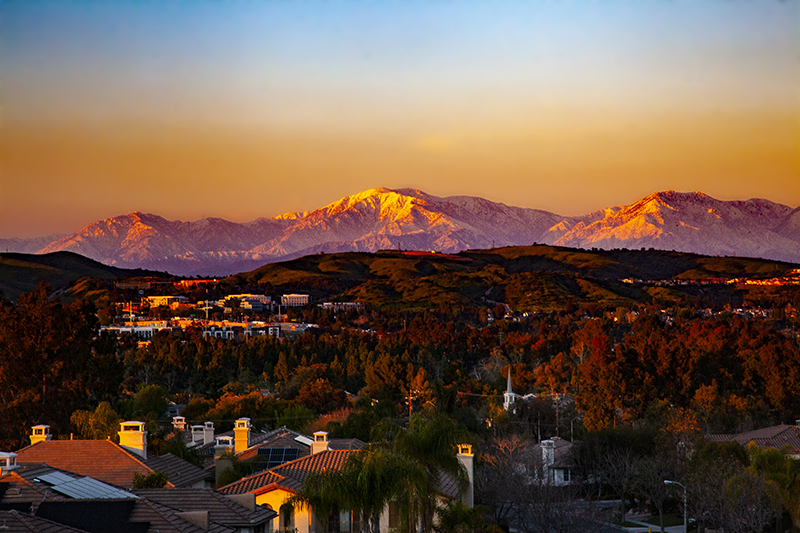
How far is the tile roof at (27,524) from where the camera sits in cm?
1798

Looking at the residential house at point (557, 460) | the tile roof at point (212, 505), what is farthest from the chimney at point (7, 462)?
the residential house at point (557, 460)

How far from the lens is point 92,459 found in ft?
105

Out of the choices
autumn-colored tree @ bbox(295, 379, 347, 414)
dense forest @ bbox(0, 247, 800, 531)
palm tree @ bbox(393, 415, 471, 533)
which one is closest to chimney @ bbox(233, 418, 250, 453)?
dense forest @ bbox(0, 247, 800, 531)

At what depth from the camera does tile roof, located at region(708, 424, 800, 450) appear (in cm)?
5388

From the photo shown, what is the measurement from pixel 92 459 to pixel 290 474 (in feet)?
20.9

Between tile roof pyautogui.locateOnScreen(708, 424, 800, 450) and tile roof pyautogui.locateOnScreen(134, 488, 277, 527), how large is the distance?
3382 centimetres

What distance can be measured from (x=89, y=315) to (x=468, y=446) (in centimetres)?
2869

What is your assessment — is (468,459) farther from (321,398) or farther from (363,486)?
(321,398)

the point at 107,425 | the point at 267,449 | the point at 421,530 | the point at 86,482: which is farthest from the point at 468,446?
the point at 107,425

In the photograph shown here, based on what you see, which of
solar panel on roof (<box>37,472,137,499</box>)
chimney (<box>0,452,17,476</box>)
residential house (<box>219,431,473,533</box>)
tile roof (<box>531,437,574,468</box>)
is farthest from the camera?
tile roof (<box>531,437,574,468</box>)

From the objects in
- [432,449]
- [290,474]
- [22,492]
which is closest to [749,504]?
[432,449]

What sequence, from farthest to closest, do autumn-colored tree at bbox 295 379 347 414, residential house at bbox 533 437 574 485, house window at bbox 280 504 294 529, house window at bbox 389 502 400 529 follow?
autumn-colored tree at bbox 295 379 347 414
residential house at bbox 533 437 574 485
house window at bbox 280 504 294 529
house window at bbox 389 502 400 529

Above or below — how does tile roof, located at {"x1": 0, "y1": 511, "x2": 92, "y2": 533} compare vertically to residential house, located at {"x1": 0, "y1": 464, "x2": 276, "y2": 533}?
above

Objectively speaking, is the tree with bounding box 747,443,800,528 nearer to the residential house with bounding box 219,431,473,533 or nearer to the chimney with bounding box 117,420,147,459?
the residential house with bounding box 219,431,473,533
